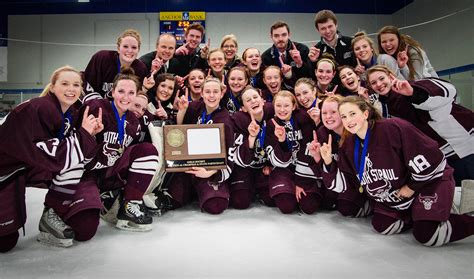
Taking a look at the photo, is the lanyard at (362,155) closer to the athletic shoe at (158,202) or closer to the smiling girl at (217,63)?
the athletic shoe at (158,202)

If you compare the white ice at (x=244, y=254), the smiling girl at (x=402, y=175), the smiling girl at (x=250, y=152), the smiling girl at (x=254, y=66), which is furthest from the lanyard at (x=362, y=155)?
the smiling girl at (x=254, y=66)

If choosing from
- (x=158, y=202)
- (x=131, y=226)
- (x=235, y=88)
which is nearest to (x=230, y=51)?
(x=235, y=88)

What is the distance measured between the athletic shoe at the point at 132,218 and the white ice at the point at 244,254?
0.18 ft

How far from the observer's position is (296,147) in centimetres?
248

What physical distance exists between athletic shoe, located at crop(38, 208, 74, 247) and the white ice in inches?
1.6

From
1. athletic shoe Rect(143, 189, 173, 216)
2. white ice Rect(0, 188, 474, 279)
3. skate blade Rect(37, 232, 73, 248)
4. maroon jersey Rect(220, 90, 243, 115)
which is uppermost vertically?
maroon jersey Rect(220, 90, 243, 115)

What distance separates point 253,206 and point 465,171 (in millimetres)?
1573

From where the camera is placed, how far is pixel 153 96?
2.99 metres

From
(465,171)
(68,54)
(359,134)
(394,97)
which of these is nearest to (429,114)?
(394,97)

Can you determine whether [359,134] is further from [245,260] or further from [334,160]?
[245,260]

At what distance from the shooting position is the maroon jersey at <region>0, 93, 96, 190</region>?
1.62 m

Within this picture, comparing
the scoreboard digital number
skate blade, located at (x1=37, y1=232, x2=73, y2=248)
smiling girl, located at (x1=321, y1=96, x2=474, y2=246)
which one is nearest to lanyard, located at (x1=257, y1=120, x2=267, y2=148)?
smiling girl, located at (x1=321, y1=96, x2=474, y2=246)

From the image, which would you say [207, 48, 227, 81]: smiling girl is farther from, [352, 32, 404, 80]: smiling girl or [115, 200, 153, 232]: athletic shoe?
[115, 200, 153, 232]: athletic shoe

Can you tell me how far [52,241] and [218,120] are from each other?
4.43ft
